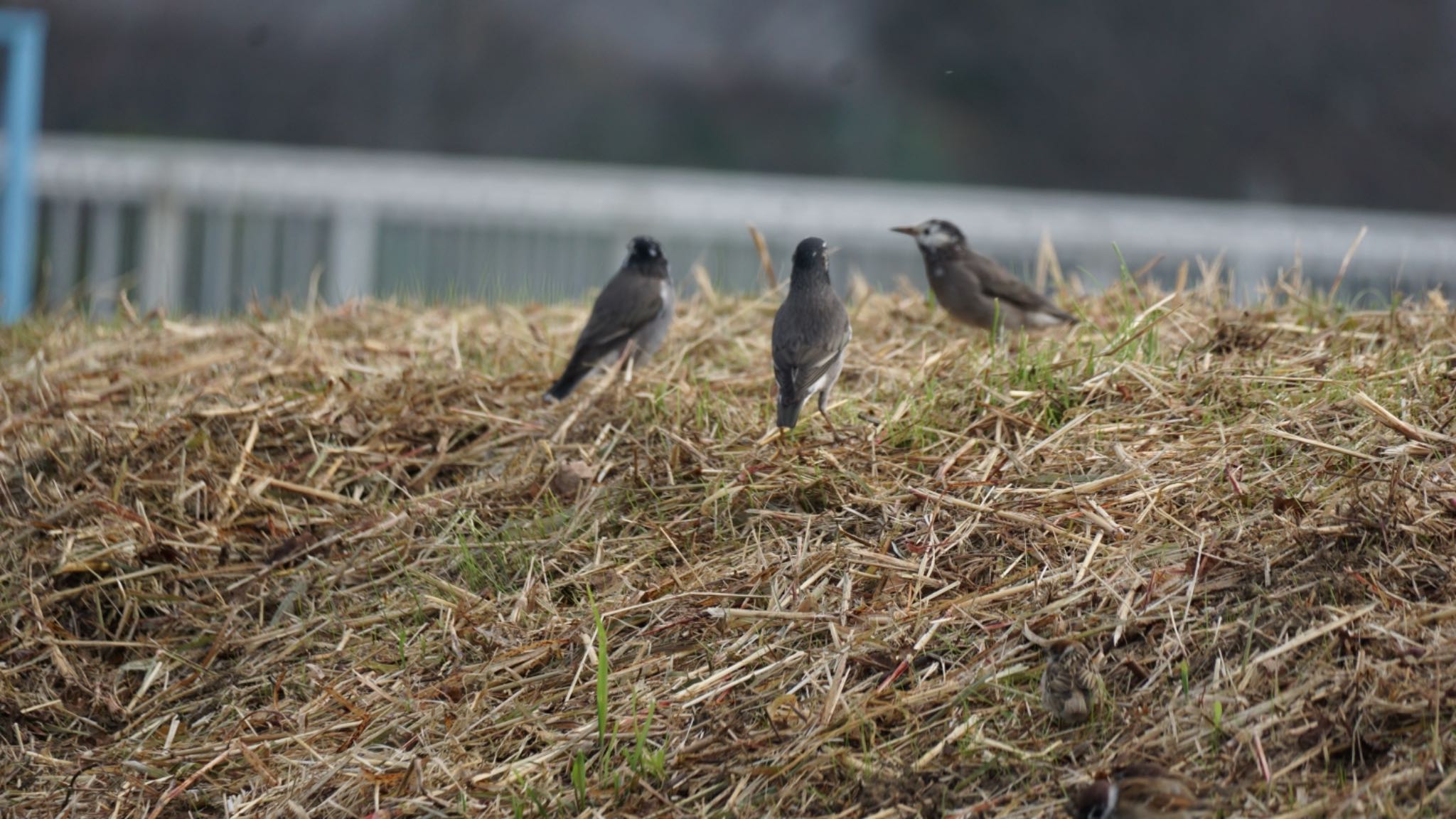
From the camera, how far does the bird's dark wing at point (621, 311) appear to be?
16.9ft

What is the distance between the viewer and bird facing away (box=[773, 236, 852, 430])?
163 inches

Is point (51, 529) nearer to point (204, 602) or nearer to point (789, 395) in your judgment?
point (204, 602)

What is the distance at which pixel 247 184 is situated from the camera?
34.3 feet

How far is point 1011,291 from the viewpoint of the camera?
556cm

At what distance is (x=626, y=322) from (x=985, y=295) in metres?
1.39

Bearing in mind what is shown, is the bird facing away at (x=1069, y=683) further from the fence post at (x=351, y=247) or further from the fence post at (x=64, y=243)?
the fence post at (x=64, y=243)

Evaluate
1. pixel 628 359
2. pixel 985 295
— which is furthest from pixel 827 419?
pixel 985 295

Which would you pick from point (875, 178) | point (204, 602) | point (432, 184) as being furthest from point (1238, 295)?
point (875, 178)

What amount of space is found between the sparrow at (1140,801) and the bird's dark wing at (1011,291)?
10.1 feet

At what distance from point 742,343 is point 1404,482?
99.2 inches

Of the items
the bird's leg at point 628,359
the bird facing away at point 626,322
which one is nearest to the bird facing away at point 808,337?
the bird's leg at point 628,359

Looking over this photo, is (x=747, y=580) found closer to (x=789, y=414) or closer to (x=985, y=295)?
(x=789, y=414)

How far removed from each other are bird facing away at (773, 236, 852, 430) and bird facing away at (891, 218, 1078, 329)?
73 centimetres

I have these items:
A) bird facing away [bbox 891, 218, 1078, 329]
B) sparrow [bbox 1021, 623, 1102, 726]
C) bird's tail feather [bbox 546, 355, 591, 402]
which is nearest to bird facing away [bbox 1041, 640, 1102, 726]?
sparrow [bbox 1021, 623, 1102, 726]
